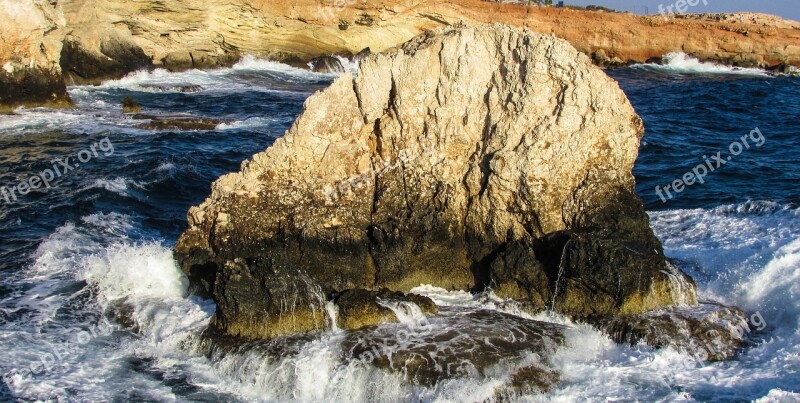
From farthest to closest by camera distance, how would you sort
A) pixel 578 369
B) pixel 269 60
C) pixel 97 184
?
1. pixel 269 60
2. pixel 97 184
3. pixel 578 369

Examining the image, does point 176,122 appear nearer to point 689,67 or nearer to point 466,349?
point 466,349

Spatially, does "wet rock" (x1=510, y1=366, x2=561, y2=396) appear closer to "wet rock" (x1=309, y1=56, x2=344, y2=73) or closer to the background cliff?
the background cliff

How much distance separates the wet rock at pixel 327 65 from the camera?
36531 mm

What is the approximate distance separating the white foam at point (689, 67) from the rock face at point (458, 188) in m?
31.4

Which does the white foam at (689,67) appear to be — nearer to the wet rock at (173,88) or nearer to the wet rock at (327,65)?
the wet rock at (327,65)

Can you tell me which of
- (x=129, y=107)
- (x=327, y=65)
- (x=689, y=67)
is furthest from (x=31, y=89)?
(x=689, y=67)

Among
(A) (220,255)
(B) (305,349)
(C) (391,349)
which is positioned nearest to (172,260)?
(A) (220,255)

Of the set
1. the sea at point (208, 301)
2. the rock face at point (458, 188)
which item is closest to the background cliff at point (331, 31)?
the sea at point (208, 301)

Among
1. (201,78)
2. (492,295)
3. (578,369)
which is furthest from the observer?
(201,78)

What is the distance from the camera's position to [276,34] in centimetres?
3622

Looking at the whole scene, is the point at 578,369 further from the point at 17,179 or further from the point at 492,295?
the point at 17,179

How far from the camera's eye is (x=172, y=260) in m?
9.41

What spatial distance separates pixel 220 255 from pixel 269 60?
29.5 m

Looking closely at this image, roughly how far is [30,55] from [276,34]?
52.7ft
